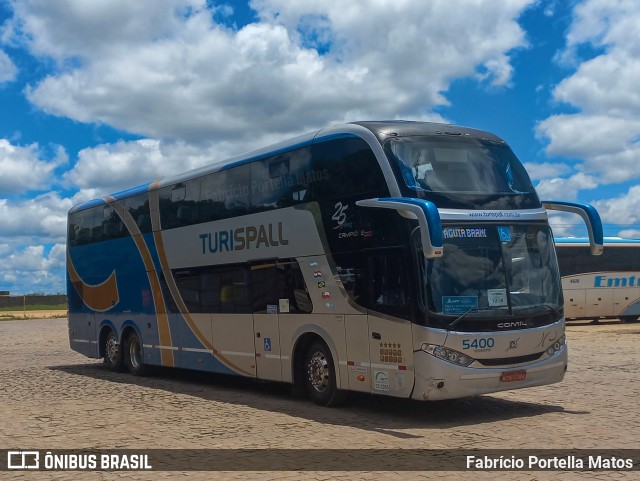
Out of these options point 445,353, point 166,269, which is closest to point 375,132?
point 445,353

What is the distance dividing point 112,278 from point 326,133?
9.15m

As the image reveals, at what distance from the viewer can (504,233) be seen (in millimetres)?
11711

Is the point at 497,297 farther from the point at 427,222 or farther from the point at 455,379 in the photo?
the point at 427,222

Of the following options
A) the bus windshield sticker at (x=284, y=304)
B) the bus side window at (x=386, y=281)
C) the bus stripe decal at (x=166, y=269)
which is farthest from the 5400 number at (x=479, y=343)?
the bus stripe decal at (x=166, y=269)

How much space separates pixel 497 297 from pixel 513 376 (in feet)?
3.63

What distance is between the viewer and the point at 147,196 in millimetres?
18438

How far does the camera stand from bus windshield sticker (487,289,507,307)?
1138 centimetres

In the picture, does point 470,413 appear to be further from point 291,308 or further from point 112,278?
point 112,278

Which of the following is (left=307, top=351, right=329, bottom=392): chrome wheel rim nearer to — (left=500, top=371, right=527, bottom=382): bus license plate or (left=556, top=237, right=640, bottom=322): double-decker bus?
(left=500, top=371, right=527, bottom=382): bus license plate

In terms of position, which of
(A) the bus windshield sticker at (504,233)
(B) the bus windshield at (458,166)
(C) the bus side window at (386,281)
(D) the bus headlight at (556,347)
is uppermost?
(B) the bus windshield at (458,166)

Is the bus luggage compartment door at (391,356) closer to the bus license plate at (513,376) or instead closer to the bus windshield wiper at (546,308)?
the bus license plate at (513,376)

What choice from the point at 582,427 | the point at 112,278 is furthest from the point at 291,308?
the point at 112,278

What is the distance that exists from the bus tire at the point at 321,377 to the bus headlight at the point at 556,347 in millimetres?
3129

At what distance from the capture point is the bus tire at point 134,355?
19.2 m
